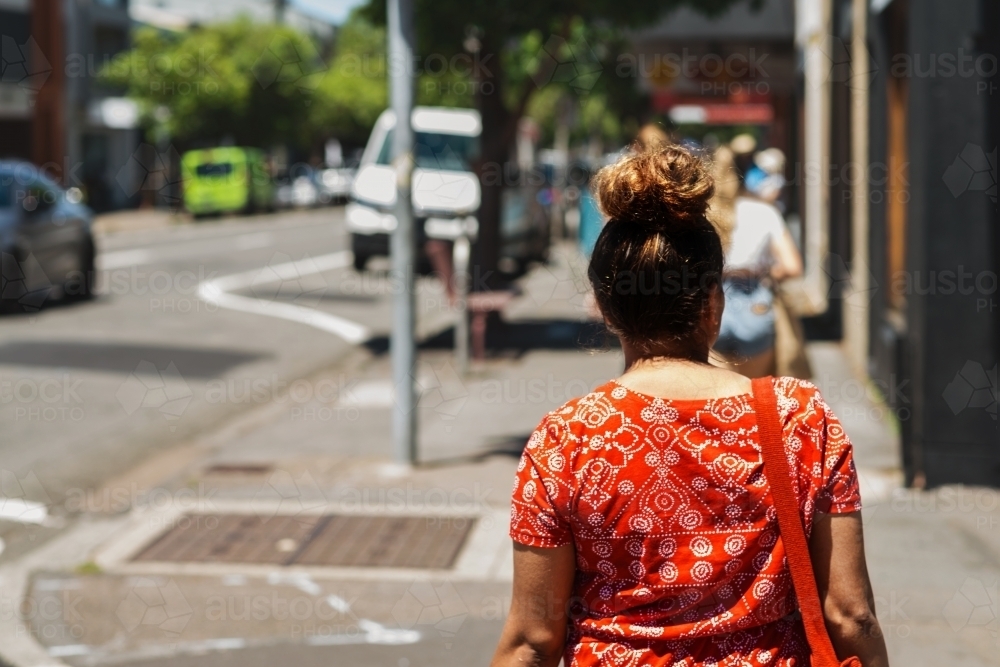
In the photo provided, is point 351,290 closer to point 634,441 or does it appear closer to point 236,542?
point 236,542

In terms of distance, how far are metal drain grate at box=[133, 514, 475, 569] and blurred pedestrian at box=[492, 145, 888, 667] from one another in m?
4.02

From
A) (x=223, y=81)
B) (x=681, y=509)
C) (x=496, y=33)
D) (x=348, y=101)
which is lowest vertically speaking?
(x=681, y=509)

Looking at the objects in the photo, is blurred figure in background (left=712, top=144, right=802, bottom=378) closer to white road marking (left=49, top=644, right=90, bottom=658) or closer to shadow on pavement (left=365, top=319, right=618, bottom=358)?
white road marking (left=49, top=644, right=90, bottom=658)

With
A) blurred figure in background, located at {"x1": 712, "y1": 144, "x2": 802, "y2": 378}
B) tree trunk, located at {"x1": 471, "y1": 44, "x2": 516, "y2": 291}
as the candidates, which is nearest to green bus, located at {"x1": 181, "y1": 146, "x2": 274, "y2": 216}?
tree trunk, located at {"x1": 471, "y1": 44, "x2": 516, "y2": 291}

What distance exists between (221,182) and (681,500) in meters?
43.1

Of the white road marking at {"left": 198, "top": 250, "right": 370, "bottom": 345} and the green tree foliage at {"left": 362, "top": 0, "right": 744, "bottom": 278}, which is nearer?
the green tree foliage at {"left": 362, "top": 0, "right": 744, "bottom": 278}

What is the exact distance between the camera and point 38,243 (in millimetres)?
15336

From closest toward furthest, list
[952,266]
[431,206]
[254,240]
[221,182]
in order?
[952,266] → [431,206] → [254,240] → [221,182]

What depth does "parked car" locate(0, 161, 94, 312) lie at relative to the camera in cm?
1488

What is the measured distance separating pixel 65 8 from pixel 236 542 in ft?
142

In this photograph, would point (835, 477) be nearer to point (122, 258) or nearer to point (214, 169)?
point (122, 258)

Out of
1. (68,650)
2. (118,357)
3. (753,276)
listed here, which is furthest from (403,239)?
(118,357)

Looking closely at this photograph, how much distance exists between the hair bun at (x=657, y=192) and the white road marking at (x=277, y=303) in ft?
39.9

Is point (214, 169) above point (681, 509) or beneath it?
above
